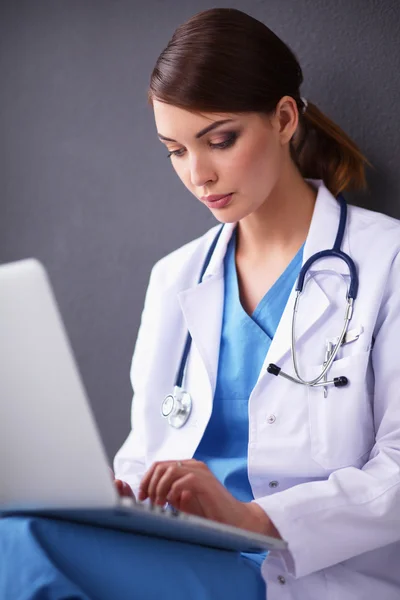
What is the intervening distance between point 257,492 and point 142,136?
3.16 feet

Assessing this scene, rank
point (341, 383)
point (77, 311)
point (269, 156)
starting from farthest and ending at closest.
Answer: point (77, 311) → point (269, 156) → point (341, 383)

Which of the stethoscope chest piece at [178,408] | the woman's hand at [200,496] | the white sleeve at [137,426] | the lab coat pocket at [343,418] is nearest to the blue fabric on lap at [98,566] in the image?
the woman's hand at [200,496]

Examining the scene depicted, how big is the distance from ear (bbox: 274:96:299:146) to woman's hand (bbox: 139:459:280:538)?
0.64 m

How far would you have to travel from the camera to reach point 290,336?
4.67 feet

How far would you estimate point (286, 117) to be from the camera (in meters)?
1.51

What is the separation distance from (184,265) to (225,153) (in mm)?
345

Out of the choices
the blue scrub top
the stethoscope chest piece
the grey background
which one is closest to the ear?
the blue scrub top

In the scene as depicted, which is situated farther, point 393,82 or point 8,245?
point 8,245

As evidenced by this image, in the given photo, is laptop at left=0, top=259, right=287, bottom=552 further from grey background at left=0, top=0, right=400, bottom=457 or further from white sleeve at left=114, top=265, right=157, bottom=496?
grey background at left=0, top=0, right=400, bottom=457

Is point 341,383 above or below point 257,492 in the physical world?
above

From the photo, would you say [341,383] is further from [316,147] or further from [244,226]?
Answer: [316,147]

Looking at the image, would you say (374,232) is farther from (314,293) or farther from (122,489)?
(122,489)

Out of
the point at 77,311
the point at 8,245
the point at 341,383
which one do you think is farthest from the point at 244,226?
the point at 8,245

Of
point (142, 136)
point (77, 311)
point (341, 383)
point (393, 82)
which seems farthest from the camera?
point (77, 311)
